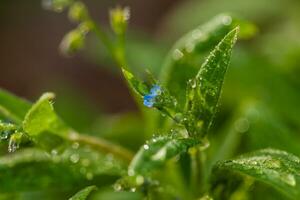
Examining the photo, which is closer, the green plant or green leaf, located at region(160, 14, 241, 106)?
the green plant

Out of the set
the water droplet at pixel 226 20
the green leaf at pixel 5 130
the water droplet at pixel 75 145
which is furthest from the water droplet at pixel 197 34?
the green leaf at pixel 5 130

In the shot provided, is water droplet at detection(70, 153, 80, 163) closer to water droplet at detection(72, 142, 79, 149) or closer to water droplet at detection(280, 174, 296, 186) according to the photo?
water droplet at detection(72, 142, 79, 149)

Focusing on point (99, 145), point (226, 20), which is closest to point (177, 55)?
point (226, 20)

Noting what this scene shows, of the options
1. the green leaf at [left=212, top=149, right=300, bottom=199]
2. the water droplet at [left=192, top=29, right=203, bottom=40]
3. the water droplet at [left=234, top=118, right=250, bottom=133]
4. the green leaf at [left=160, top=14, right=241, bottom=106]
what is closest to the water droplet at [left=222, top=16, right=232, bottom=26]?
the green leaf at [left=160, top=14, right=241, bottom=106]

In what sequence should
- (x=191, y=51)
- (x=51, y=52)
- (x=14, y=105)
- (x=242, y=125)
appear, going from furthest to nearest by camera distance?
(x=51, y=52) → (x=242, y=125) → (x=191, y=51) → (x=14, y=105)

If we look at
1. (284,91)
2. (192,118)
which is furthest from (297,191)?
(284,91)

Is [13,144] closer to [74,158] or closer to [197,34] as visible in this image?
[74,158]

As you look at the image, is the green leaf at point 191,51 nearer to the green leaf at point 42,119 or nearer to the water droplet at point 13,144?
the green leaf at point 42,119
